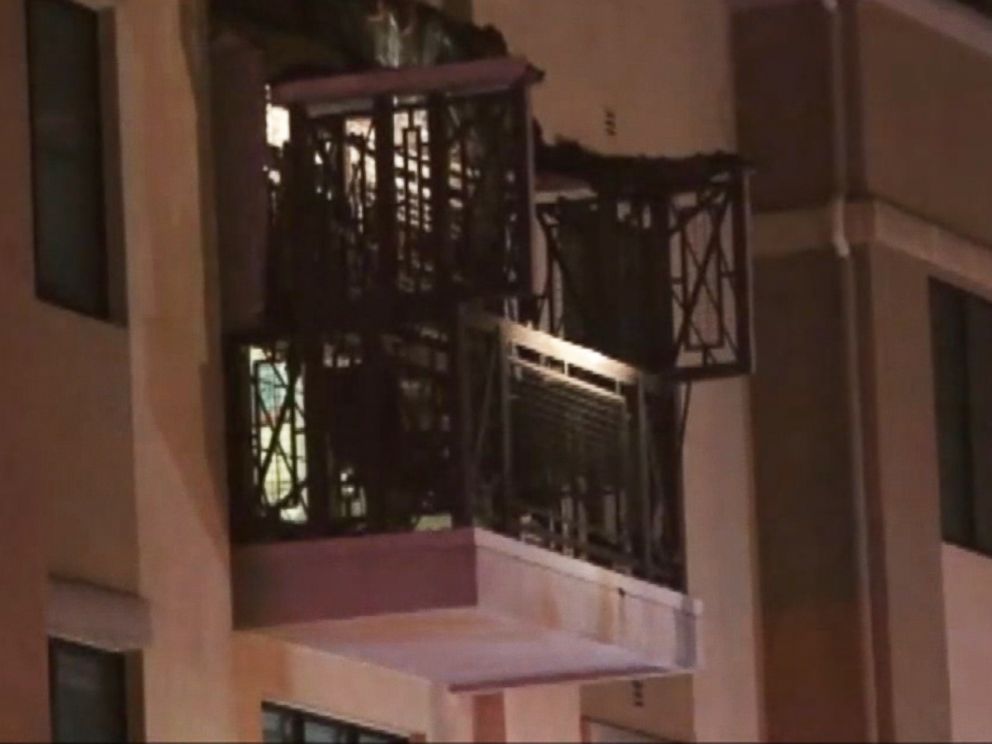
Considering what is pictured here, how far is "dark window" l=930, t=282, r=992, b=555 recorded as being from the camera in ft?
91.2

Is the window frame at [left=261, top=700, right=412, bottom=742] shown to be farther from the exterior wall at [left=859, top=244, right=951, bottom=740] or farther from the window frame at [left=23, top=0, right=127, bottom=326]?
the exterior wall at [left=859, top=244, right=951, bottom=740]

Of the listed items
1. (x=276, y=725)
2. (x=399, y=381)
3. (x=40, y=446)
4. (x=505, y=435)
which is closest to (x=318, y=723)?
(x=276, y=725)

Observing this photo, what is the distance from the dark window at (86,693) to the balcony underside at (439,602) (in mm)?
970

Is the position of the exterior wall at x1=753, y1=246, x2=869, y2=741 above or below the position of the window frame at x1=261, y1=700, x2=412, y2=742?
above

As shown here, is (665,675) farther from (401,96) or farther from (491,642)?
(401,96)

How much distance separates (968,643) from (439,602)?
24.1 ft

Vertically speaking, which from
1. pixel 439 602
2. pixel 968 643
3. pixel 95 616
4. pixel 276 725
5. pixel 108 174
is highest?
pixel 108 174

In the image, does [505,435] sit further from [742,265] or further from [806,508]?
[806,508]

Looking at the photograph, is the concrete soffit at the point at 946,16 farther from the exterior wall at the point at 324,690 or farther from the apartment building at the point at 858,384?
the exterior wall at the point at 324,690

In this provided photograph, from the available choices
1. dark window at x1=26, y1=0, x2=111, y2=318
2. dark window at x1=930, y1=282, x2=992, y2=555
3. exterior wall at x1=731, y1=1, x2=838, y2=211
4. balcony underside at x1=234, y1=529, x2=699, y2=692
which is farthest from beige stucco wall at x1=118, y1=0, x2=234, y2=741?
dark window at x1=930, y1=282, x2=992, y2=555

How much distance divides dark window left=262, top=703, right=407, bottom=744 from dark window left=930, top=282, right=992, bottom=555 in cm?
655

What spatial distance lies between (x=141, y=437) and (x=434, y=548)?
1.49 meters

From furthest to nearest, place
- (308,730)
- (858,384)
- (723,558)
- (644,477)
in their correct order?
1. (858,384)
2. (723,558)
3. (644,477)
4. (308,730)

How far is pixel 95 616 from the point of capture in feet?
64.2
